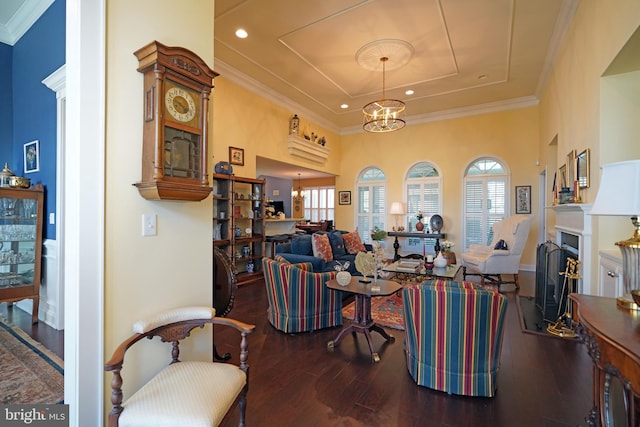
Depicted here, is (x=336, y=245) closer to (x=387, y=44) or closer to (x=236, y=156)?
(x=236, y=156)

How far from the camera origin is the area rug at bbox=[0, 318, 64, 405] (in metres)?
2.05

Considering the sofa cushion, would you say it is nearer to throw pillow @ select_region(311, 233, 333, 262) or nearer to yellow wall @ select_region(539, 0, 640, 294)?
throw pillow @ select_region(311, 233, 333, 262)

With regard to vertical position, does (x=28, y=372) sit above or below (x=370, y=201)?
below

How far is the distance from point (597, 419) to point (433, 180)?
20.6 ft

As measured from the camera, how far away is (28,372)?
2340 mm

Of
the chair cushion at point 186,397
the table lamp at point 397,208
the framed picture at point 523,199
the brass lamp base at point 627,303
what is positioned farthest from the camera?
the table lamp at point 397,208

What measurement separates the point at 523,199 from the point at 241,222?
238 inches

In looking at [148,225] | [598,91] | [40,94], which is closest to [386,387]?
[148,225]

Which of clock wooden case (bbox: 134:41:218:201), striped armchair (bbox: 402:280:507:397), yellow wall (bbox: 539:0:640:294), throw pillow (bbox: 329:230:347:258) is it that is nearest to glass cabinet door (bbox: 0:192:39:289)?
clock wooden case (bbox: 134:41:218:201)

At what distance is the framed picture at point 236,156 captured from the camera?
514 centimetres

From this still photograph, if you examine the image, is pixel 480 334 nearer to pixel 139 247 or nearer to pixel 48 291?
pixel 139 247

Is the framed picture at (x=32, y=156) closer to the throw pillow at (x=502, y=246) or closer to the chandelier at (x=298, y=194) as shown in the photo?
the throw pillow at (x=502, y=246)

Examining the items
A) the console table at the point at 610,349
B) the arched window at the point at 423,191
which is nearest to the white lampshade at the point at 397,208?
the arched window at the point at 423,191

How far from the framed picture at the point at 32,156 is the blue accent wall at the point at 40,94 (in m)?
0.06
